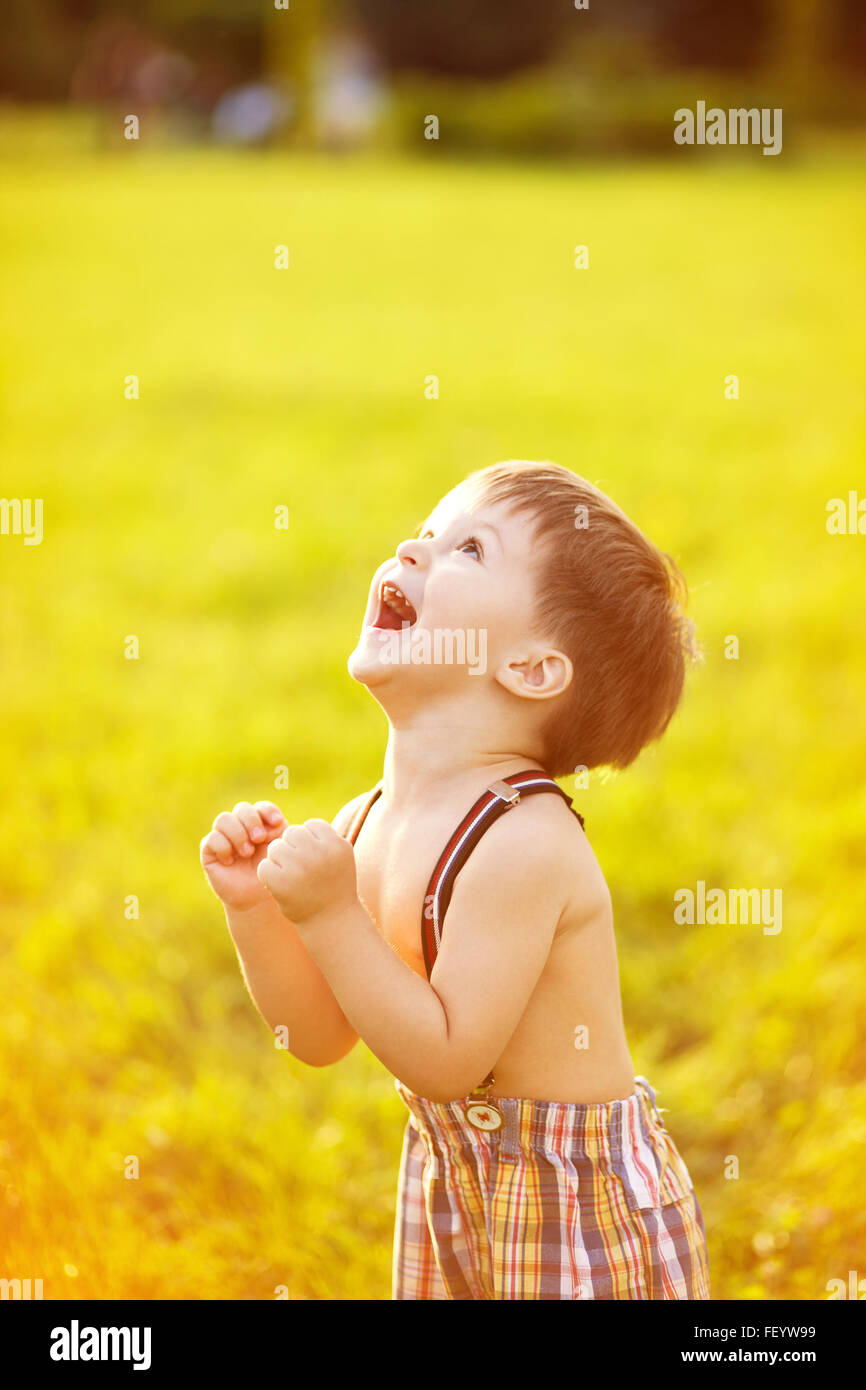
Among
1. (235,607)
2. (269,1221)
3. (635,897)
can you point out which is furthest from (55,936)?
(235,607)

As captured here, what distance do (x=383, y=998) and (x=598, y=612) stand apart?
509mm

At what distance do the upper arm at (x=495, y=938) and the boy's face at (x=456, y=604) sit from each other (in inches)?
7.4

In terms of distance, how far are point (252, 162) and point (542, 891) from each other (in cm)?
1998

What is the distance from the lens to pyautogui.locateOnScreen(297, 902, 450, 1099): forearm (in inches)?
58.0

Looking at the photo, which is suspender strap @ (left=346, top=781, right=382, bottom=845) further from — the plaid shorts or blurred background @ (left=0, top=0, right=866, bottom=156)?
blurred background @ (left=0, top=0, right=866, bottom=156)

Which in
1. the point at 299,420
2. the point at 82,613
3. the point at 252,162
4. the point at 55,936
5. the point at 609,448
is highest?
the point at 252,162

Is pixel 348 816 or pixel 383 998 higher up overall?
pixel 348 816

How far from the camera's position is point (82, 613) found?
18.8 feet

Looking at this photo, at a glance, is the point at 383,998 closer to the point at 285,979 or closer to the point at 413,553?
the point at 285,979

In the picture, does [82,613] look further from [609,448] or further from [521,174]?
[521,174]

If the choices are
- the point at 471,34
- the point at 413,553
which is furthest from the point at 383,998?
the point at 471,34

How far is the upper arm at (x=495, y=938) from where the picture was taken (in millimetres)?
1490

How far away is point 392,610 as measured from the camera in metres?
1.65

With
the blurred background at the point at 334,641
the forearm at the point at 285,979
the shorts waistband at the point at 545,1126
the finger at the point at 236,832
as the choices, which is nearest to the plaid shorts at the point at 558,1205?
the shorts waistband at the point at 545,1126
